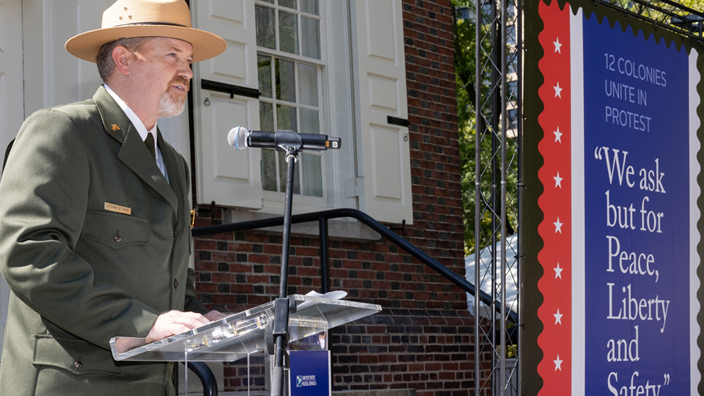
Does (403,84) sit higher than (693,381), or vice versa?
(403,84)

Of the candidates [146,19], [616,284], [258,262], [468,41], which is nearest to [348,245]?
[258,262]

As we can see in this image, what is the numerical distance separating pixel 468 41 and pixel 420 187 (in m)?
7.36

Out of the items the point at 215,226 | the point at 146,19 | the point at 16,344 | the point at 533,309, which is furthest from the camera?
the point at 215,226

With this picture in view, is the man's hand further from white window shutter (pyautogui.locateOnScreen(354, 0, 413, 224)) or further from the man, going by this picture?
white window shutter (pyautogui.locateOnScreen(354, 0, 413, 224))

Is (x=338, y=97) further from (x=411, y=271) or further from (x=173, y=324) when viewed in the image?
(x=173, y=324)

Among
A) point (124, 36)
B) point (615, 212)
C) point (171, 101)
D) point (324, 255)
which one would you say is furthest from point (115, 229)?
point (615, 212)

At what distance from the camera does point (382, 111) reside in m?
6.55

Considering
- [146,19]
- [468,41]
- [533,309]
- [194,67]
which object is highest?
[468,41]

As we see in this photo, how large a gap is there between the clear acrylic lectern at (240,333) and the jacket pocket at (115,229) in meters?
0.35

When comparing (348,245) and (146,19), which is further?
(348,245)

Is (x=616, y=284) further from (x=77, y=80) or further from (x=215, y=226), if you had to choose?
(x=77, y=80)

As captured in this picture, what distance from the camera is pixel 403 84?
6.72 m

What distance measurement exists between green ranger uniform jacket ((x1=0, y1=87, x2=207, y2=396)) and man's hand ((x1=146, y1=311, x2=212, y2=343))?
30mm

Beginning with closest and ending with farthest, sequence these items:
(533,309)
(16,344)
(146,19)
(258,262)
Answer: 1. (16,344)
2. (146,19)
3. (533,309)
4. (258,262)
